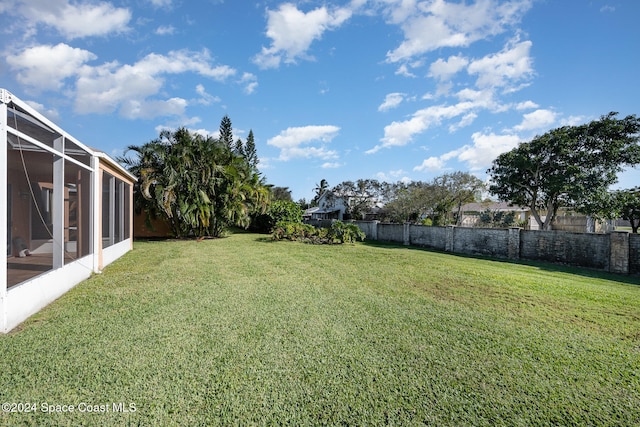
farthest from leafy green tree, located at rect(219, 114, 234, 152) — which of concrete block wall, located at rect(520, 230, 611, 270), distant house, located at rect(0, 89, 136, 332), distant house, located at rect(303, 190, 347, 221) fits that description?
concrete block wall, located at rect(520, 230, 611, 270)

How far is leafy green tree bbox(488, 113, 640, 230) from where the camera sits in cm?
1237

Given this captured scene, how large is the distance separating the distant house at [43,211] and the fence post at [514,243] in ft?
41.2

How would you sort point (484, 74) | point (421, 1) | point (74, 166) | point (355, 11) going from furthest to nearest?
1. point (484, 74)
2. point (355, 11)
3. point (421, 1)
4. point (74, 166)

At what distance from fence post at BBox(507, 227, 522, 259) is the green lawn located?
533 centimetres

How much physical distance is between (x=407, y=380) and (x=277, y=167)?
26285 millimetres

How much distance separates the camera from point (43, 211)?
4.63 metres

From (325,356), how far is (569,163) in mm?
15431

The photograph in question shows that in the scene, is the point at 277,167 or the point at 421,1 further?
the point at 277,167

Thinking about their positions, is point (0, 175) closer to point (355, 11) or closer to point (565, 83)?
point (355, 11)

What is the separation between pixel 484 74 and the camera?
10344 millimetres

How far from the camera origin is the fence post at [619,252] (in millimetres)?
8367

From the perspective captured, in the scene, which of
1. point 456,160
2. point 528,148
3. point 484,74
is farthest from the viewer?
point 456,160

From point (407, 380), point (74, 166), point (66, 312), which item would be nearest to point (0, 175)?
point (66, 312)

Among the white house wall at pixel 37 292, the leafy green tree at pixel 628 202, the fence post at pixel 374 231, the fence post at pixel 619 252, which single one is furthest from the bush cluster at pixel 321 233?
the leafy green tree at pixel 628 202
